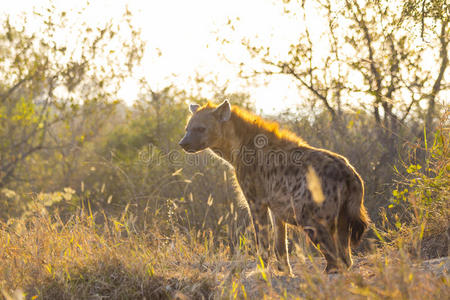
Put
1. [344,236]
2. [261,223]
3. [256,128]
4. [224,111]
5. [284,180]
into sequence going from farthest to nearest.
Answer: [224,111], [256,128], [261,223], [284,180], [344,236]

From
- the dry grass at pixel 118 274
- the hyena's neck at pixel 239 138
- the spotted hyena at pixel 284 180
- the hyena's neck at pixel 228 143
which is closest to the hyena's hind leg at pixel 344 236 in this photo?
the spotted hyena at pixel 284 180

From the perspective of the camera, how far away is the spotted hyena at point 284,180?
354cm

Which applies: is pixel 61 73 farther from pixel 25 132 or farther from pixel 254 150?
pixel 254 150

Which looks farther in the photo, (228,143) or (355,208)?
(228,143)

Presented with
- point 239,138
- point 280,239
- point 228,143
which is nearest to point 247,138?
point 239,138

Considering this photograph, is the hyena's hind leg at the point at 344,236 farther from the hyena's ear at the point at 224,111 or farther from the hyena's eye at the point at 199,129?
the hyena's eye at the point at 199,129

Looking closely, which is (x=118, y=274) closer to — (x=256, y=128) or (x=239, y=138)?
(x=239, y=138)

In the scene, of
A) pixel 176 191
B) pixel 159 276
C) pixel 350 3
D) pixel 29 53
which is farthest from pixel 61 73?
pixel 159 276

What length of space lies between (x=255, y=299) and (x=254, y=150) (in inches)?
66.1

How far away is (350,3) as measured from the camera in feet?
20.9

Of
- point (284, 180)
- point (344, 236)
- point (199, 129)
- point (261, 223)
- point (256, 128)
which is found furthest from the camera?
point (199, 129)

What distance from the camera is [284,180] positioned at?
→ 392 cm

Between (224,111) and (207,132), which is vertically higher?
(224,111)

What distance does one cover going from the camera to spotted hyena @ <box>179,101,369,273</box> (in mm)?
3537
